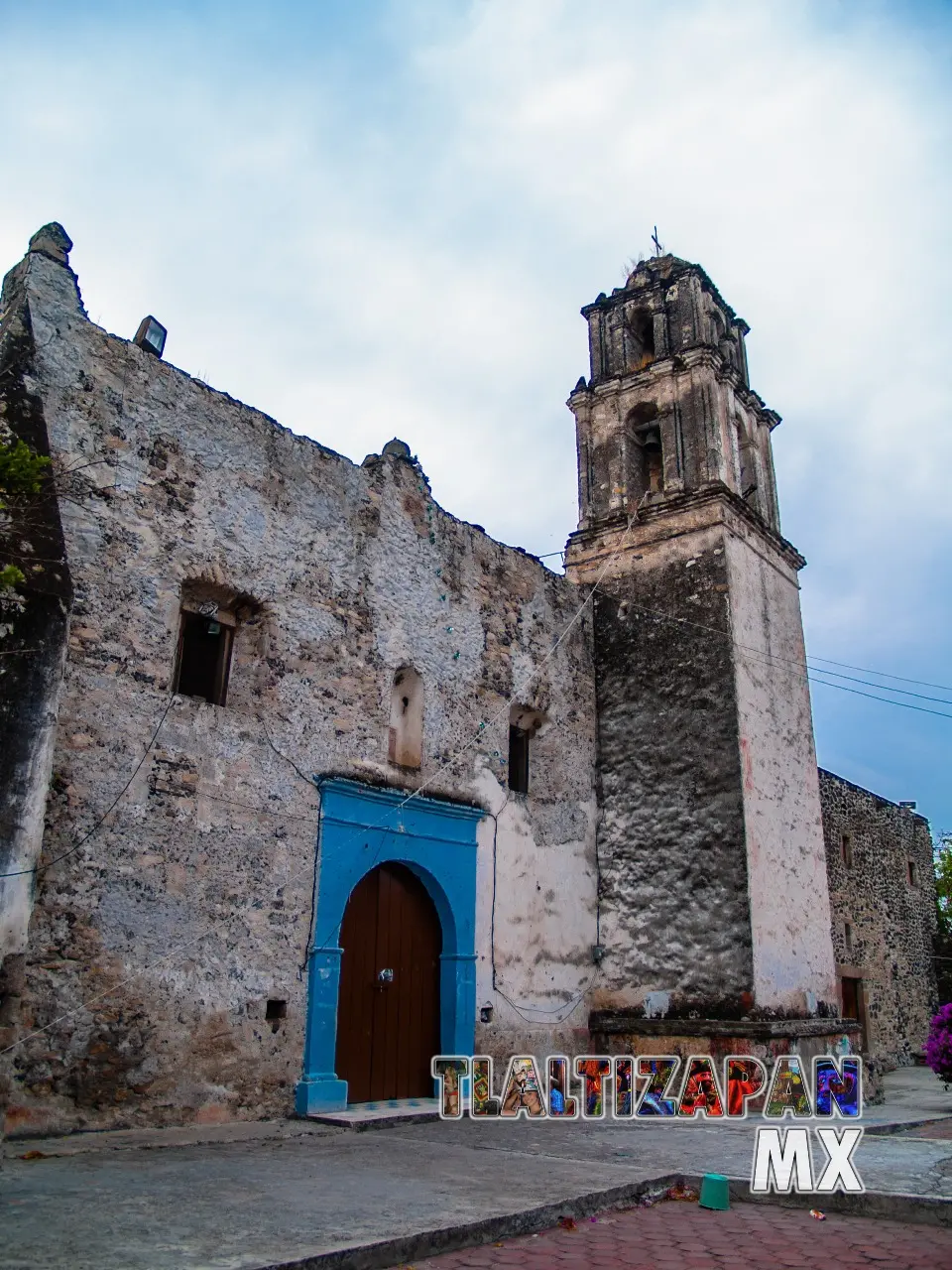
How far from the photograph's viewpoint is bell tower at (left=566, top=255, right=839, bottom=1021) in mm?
10109

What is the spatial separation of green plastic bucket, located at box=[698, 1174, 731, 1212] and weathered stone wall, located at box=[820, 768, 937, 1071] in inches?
414

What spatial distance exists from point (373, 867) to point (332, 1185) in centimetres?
359

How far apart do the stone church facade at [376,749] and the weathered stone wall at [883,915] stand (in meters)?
4.57

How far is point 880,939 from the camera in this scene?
16.7m

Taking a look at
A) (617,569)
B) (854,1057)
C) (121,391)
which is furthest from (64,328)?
(854,1057)

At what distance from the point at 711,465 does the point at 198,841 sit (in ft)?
24.7

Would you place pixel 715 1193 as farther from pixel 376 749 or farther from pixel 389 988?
pixel 376 749

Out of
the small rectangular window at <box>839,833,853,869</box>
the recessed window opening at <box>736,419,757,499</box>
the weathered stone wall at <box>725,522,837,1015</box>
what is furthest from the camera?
the small rectangular window at <box>839,833,853,869</box>

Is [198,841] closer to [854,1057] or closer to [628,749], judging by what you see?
[628,749]

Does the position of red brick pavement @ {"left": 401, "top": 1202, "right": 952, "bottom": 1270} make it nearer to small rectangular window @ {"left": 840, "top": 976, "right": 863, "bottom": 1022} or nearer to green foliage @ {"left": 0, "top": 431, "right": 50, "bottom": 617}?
green foliage @ {"left": 0, "top": 431, "right": 50, "bottom": 617}

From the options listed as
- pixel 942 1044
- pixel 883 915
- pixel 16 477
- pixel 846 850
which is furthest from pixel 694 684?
pixel 883 915

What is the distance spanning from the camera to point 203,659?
7.81 meters

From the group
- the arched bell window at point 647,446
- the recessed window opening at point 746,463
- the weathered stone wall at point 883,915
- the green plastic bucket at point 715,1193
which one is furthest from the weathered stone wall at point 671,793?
the weathered stone wall at point 883,915

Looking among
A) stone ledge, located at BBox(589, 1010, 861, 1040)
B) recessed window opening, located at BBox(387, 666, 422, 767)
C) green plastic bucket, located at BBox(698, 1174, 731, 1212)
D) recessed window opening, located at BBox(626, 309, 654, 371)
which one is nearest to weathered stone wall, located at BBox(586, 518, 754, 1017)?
stone ledge, located at BBox(589, 1010, 861, 1040)
